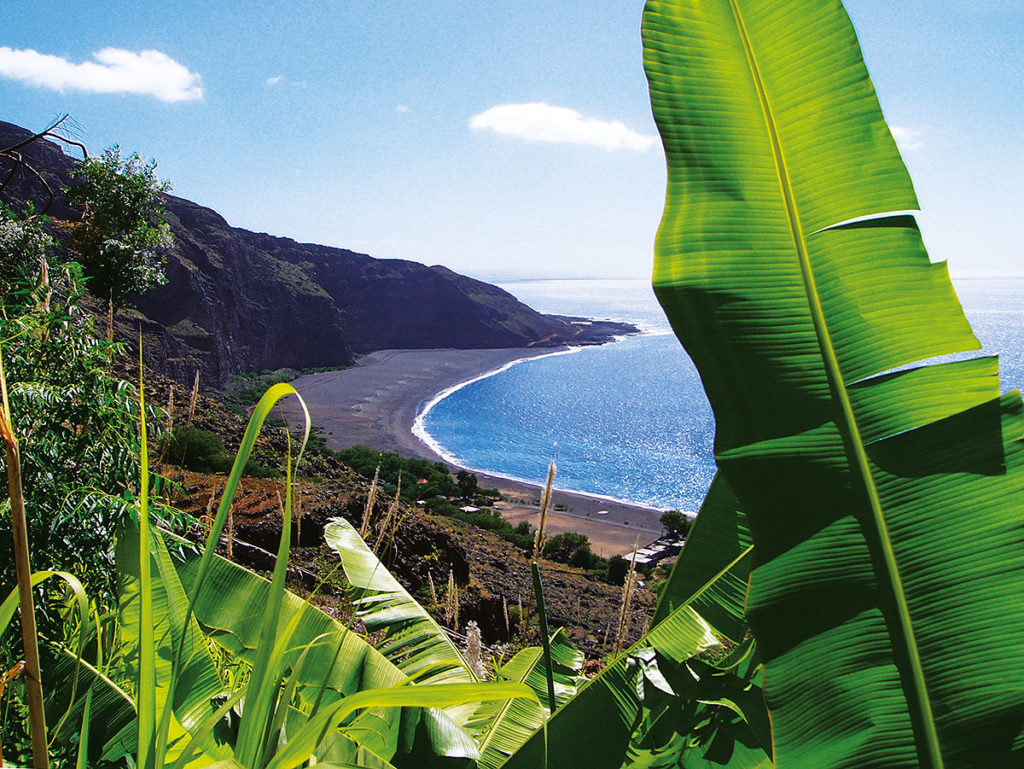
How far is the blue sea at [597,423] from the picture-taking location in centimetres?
3672

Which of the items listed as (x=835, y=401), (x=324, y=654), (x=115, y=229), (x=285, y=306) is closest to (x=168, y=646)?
(x=324, y=654)

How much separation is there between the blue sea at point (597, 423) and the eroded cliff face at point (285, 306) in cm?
1316

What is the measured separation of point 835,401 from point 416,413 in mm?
49069

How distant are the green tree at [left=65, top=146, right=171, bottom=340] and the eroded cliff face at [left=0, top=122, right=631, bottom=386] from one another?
15.9 m

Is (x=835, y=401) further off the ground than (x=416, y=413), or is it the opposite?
(x=835, y=401)

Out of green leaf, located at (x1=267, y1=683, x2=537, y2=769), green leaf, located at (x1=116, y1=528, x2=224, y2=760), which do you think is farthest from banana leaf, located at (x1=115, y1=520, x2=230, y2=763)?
green leaf, located at (x1=267, y1=683, x2=537, y2=769)

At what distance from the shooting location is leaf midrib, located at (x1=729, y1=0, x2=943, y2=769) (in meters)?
0.89

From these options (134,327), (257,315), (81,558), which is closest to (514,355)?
(257,315)

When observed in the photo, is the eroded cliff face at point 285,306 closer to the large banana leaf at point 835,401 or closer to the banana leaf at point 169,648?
the banana leaf at point 169,648

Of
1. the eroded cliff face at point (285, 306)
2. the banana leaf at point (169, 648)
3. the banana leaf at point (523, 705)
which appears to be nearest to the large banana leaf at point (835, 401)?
the banana leaf at point (523, 705)

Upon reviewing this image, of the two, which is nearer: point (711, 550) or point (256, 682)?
point (256, 682)

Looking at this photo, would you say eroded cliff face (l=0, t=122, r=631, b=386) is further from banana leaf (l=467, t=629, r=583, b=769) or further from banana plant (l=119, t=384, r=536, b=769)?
banana leaf (l=467, t=629, r=583, b=769)

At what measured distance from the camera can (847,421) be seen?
3.09 ft

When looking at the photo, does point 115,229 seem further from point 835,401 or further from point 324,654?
point 835,401
